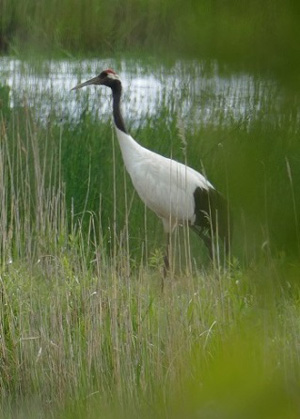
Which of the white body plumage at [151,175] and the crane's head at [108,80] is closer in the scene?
the white body plumage at [151,175]

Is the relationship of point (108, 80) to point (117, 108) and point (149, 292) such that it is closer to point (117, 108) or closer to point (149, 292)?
point (117, 108)

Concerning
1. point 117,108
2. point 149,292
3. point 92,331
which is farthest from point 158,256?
point 92,331

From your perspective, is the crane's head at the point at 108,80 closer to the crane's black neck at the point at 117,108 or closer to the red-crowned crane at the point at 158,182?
the crane's black neck at the point at 117,108

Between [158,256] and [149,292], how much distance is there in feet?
3.49

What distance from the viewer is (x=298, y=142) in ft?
1.35

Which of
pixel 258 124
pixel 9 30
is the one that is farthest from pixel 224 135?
pixel 9 30

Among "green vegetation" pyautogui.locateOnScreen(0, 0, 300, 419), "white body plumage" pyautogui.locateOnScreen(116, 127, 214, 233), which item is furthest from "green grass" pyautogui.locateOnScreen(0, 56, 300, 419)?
"white body plumage" pyautogui.locateOnScreen(116, 127, 214, 233)

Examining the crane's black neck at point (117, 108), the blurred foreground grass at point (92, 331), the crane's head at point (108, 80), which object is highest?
the crane's head at point (108, 80)

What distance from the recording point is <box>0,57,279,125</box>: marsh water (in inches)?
15.5

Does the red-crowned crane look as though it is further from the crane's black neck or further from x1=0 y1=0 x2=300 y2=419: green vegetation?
x1=0 y1=0 x2=300 y2=419: green vegetation

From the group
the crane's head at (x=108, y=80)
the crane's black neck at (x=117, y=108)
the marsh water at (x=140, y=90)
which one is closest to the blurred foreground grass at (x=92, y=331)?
the marsh water at (x=140, y=90)

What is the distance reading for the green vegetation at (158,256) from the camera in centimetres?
39

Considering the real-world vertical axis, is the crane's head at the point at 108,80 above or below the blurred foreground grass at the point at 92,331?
above

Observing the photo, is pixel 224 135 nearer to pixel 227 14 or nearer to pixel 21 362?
pixel 227 14
